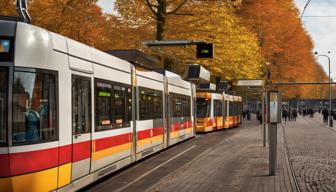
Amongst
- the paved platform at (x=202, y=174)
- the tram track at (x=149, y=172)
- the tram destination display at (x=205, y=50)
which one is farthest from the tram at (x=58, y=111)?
the tram destination display at (x=205, y=50)

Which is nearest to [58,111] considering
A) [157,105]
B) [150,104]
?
[150,104]

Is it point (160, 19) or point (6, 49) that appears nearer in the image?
point (6, 49)

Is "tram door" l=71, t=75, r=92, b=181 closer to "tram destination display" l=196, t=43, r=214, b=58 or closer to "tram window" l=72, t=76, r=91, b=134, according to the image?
"tram window" l=72, t=76, r=91, b=134

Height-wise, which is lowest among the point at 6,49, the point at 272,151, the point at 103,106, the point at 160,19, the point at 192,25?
the point at 272,151

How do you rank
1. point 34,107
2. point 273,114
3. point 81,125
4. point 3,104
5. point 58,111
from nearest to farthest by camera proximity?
1. point 3,104
2. point 34,107
3. point 58,111
4. point 81,125
5. point 273,114

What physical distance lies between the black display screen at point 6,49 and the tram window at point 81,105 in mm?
1968

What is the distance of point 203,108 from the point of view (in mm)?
35750

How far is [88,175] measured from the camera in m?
11.0

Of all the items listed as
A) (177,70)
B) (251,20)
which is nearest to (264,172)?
(177,70)

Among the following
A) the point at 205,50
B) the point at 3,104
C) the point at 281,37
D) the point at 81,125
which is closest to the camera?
the point at 3,104

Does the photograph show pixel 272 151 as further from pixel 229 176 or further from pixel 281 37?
pixel 281 37

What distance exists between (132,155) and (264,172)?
357 centimetres

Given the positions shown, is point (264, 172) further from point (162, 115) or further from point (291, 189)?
point (162, 115)

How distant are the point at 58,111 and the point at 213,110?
28.1 meters
